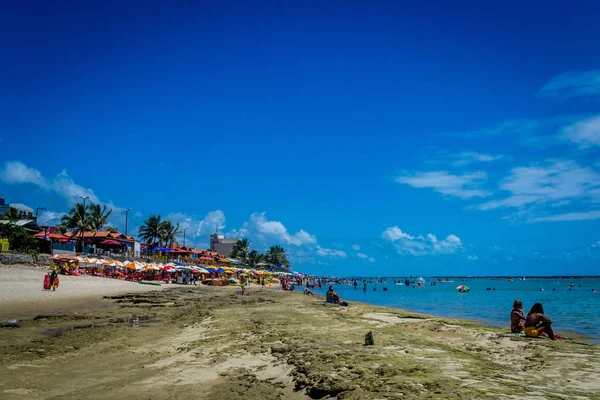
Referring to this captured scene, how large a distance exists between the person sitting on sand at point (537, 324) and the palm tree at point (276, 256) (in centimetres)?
11591

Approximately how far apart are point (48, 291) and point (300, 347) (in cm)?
2240

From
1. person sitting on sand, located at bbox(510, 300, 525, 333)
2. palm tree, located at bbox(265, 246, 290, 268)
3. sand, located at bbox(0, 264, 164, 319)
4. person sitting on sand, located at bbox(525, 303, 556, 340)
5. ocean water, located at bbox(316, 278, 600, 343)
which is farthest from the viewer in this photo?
palm tree, located at bbox(265, 246, 290, 268)

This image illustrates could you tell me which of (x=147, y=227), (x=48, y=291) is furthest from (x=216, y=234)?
(x=48, y=291)

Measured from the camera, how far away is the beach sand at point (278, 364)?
19.8 ft

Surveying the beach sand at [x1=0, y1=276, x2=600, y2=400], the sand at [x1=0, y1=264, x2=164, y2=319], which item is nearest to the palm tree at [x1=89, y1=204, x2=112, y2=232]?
the sand at [x1=0, y1=264, x2=164, y2=319]

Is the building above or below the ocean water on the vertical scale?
above

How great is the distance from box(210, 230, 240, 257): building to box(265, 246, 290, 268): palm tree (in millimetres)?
16570

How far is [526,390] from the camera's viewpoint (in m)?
5.59

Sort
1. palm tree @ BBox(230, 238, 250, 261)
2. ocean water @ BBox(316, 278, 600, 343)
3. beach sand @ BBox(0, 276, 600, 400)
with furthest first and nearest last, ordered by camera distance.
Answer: palm tree @ BBox(230, 238, 250, 261), ocean water @ BBox(316, 278, 600, 343), beach sand @ BBox(0, 276, 600, 400)

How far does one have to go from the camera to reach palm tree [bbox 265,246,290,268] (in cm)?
12722

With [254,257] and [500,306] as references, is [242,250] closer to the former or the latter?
[254,257]

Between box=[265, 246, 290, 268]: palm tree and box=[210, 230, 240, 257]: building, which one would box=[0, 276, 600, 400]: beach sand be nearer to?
box=[265, 246, 290, 268]: palm tree

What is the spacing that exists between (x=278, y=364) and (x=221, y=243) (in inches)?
5427

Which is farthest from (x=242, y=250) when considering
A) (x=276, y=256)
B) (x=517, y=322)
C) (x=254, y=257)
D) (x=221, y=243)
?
(x=517, y=322)
